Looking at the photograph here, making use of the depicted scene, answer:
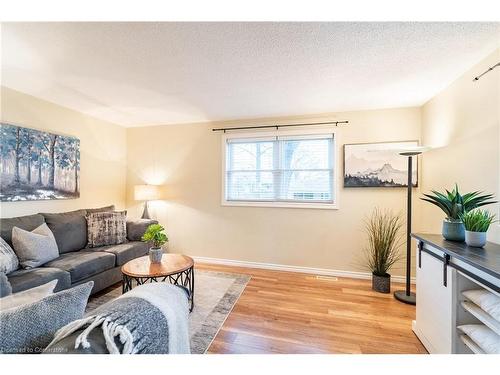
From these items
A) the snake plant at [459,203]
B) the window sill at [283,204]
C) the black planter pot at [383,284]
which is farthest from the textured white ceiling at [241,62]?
the black planter pot at [383,284]

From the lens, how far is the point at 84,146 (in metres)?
3.32

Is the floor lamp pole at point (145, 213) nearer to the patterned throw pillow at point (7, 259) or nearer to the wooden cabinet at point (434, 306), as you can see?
the patterned throw pillow at point (7, 259)

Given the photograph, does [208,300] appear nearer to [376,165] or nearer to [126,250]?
[126,250]

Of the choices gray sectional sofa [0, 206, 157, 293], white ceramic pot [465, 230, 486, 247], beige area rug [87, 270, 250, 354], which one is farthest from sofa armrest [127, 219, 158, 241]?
white ceramic pot [465, 230, 486, 247]

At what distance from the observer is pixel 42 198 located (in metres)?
2.75

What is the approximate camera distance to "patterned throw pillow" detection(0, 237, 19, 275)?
72.8 inches

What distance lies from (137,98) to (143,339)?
2.81 metres

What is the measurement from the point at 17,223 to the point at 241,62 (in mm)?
2810

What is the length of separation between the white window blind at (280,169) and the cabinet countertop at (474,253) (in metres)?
1.62

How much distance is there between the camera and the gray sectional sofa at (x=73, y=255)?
1936mm

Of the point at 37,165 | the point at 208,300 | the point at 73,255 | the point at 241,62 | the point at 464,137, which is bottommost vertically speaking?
the point at 208,300

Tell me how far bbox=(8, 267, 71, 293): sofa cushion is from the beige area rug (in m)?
0.39

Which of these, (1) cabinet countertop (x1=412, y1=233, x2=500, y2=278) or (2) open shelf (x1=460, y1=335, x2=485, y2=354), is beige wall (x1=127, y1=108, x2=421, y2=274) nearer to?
(1) cabinet countertop (x1=412, y1=233, x2=500, y2=278)

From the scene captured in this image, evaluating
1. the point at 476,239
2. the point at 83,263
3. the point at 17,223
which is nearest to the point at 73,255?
the point at 83,263
